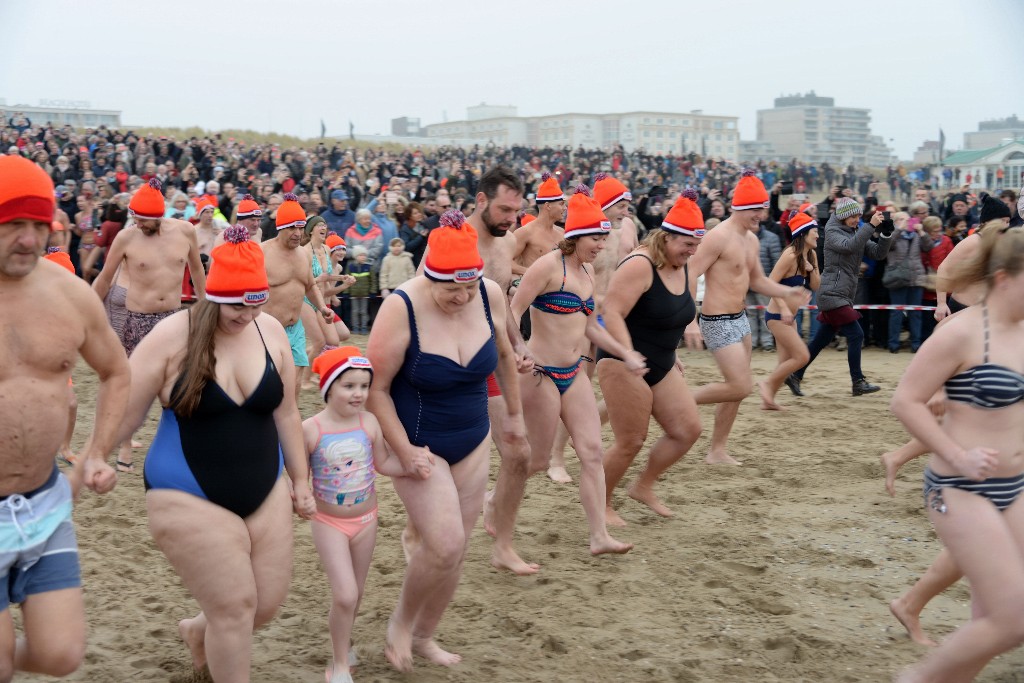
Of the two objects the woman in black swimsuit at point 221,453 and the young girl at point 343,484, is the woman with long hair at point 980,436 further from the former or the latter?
the woman in black swimsuit at point 221,453

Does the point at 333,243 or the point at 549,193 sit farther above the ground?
the point at 549,193

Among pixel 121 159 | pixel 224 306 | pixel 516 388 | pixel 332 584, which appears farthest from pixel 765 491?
pixel 121 159

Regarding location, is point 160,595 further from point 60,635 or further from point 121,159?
point 121,159

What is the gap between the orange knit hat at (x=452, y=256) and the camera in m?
4.09

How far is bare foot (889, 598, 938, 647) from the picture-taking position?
463cm

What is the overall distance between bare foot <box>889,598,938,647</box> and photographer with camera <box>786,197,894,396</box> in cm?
541

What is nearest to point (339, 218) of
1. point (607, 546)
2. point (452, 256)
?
point (607, 546)

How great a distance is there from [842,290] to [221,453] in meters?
8.23

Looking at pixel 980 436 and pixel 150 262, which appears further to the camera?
pixel 150 262

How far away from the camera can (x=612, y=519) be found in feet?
21.0

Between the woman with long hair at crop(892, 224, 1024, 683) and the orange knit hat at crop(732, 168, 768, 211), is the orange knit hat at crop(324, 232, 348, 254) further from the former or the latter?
the woman with long hair at crop(892, 224, 1024, 683)

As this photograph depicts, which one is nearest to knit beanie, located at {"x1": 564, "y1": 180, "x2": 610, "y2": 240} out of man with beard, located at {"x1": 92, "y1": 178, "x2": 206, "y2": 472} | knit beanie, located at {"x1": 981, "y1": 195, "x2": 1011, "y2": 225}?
man with beard, located at {"x1": 92, "y1": 178, "x2": 206, "y2": 472}

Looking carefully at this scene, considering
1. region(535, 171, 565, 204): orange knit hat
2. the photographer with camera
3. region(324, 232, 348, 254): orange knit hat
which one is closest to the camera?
region(535, 171, 565, 204): orange knit hat

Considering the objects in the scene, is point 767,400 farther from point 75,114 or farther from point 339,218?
point 75,114
